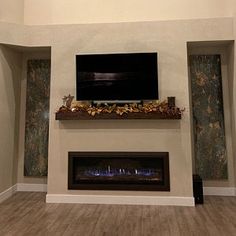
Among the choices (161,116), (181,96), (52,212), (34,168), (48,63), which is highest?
(48,63)

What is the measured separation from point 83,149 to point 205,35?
2660 mm

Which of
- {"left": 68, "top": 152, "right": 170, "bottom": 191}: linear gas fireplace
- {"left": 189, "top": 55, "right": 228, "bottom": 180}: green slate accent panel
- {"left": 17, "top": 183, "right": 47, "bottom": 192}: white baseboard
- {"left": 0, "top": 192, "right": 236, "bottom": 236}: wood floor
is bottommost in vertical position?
{"left": 0, "top": 192, "right": 236, "bottom": 236}: wood floor

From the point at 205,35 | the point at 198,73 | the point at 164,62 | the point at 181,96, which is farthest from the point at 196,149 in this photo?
the point at 205,35

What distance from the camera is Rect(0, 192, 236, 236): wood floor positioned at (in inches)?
110

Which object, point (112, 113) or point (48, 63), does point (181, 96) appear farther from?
point (48, 63)

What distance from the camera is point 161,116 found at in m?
3.72

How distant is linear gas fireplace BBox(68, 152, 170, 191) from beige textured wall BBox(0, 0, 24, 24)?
2529 millimetres

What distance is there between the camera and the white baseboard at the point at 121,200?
3715 millimetres

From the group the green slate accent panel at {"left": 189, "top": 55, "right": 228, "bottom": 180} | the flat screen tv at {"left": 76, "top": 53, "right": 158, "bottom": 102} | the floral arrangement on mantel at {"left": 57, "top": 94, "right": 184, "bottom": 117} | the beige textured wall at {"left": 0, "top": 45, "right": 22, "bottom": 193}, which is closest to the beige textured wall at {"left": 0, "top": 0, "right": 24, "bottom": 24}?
the beige textured wall at {"left": 0, "top": 45, "right": 22, "bottom": 193}

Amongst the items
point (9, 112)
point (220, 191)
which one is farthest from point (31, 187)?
point (220, 191)

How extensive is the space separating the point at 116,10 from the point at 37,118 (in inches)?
95.6

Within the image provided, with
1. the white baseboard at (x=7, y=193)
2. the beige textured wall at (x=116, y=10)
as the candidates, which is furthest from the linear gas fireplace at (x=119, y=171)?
the beige textured wall at (x=116, y=10)

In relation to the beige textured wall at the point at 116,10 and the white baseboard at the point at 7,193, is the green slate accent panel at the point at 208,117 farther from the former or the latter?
the white baseboard at the point at 7,193

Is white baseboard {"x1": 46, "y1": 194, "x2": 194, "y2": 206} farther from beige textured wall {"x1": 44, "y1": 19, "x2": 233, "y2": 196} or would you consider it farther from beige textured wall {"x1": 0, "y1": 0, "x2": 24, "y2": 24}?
beige textured wall {"x1": 0, "y1": 0, "x2": 24, "y2": 24}
